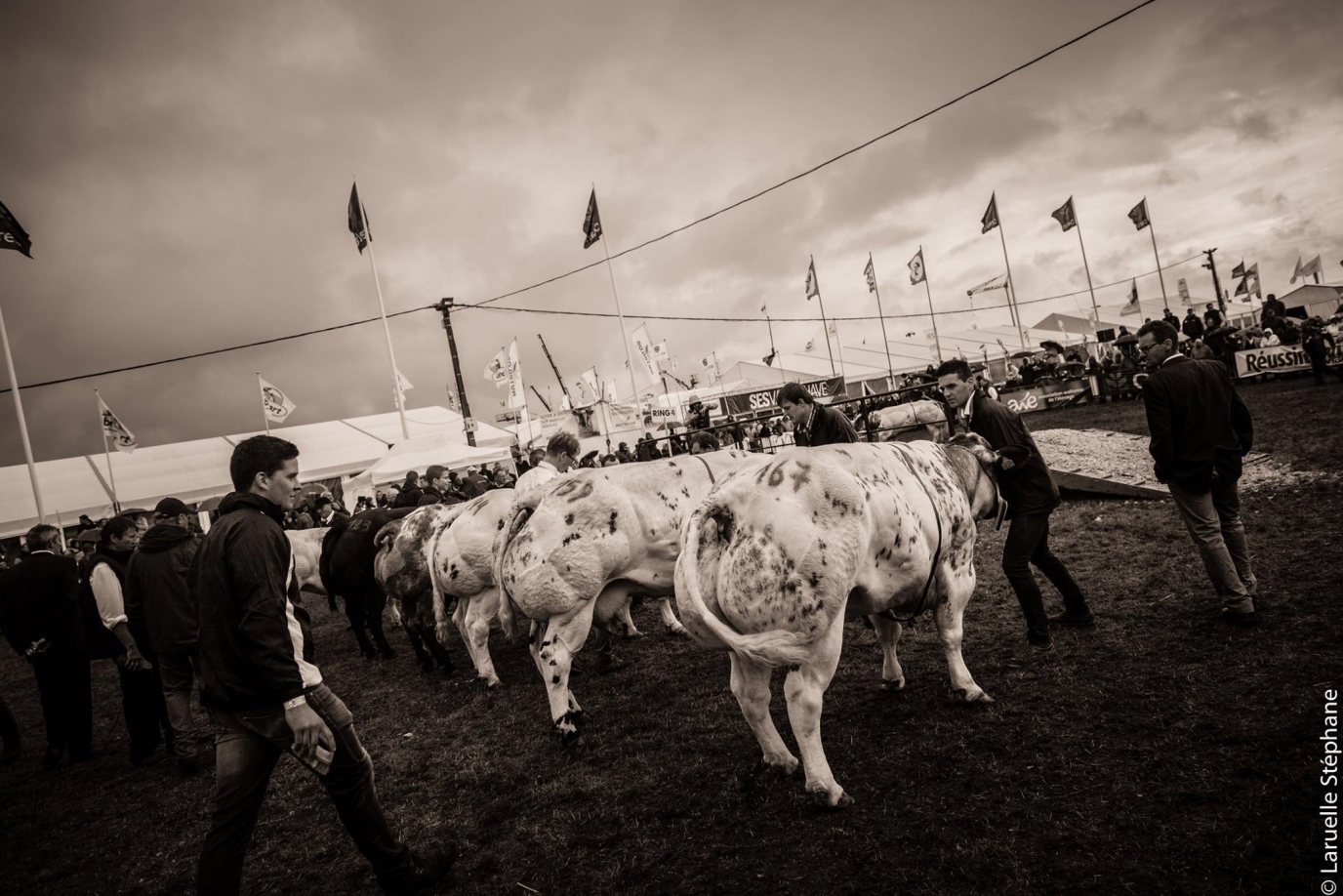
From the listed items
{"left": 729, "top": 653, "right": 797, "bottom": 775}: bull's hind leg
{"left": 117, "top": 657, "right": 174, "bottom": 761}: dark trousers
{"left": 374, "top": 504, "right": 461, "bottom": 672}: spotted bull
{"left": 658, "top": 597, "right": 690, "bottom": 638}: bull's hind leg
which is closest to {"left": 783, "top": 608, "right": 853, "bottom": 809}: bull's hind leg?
{"left": 729, "top": 653, "right": 797, "bottom": 775}: bull's hind leg

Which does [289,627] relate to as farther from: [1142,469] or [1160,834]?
[1142,469]

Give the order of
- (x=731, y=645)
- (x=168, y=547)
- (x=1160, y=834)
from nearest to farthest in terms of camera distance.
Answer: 1. (x=1160, y=834)
2. (x=731, y=645)
3. (x=168, y=547)

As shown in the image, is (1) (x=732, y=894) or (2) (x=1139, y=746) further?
(2) (x=1139, y=746)

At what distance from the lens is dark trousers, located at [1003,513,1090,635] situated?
5371mm

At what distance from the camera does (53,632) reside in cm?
705

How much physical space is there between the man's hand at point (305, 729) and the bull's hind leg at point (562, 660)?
99.2 inches

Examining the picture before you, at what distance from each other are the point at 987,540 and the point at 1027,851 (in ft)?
23.6

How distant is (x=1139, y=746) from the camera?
12.2 feet

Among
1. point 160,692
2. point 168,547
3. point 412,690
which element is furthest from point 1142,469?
point 160,692

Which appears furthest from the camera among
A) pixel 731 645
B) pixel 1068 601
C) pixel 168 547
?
pixel 168 547

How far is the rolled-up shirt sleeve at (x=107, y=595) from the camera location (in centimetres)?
675

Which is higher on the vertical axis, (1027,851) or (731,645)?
(731,645)

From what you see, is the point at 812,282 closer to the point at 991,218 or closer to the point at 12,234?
the point at 991,218

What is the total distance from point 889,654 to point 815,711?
183 centimetres
